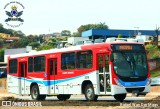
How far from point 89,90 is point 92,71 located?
103cm

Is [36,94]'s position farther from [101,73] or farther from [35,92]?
[101,73]

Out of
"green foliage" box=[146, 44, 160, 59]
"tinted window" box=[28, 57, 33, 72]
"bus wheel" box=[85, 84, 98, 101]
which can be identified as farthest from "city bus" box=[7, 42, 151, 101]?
"green foliage" box=[146, 44, 160, 59]

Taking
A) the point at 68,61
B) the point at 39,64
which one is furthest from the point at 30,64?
the point at 68,61

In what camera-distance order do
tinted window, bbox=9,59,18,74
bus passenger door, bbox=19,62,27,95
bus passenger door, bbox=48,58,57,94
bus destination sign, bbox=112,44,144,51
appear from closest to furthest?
bus destination sign, bbox=112,44,144,51 → bus passenger door, bbox=48,58,57,94 → bus passenger door, bbox=19,62,27,95 → tinted window, bbox=9,59,18,74

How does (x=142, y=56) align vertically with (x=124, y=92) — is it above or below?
above

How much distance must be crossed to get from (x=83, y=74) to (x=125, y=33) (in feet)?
242

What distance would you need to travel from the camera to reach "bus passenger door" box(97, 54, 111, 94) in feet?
73.6

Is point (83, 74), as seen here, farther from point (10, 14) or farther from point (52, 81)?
point (10, 14)

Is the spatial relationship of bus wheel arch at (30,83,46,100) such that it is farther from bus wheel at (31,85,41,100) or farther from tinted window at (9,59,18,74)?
tinted window at (9,59,18,74)

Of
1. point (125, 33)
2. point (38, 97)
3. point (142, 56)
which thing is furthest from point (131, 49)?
point (125, 33)

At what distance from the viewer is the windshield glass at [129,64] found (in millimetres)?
22266

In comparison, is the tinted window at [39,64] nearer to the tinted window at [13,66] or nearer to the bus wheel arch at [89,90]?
the tinted window at [13,66]

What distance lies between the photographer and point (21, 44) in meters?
139

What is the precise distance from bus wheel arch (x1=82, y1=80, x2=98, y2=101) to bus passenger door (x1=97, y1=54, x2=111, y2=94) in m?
0.63
